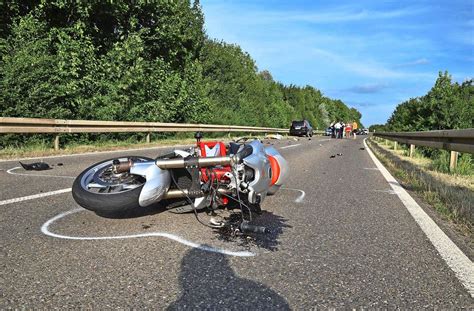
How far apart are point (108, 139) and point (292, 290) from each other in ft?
54.2

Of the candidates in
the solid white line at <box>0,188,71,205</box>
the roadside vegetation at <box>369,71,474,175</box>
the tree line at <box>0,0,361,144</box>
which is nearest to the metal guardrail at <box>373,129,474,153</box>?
the roadside vegetation at <box>369,71,474,175</box>

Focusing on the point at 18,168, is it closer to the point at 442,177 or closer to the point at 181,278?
the point at 181,278

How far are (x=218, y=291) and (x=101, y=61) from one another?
18291mm

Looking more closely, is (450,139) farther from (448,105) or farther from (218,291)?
(448,105)

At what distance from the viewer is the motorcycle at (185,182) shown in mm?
3924

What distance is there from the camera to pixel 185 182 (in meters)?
4.23

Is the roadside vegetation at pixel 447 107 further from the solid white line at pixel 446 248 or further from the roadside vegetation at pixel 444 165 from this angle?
the solid white line at pixel 446 248

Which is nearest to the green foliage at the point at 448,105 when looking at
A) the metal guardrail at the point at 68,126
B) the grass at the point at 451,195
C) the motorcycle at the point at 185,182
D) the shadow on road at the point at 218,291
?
the grass at the point at 451,195

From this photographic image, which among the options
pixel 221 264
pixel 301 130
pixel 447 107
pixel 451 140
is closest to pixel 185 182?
pixel 221 264

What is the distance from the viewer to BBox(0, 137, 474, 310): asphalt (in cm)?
248

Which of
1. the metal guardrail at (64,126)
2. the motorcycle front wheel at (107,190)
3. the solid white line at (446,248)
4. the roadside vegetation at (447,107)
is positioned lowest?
the solid white line at (446,248)

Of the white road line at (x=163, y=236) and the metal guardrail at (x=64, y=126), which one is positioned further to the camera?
the metal guardrail at (x=64, y=126)

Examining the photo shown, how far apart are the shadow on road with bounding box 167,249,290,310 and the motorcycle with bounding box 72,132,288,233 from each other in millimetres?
872

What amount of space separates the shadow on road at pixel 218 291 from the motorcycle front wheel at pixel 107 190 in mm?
1112
